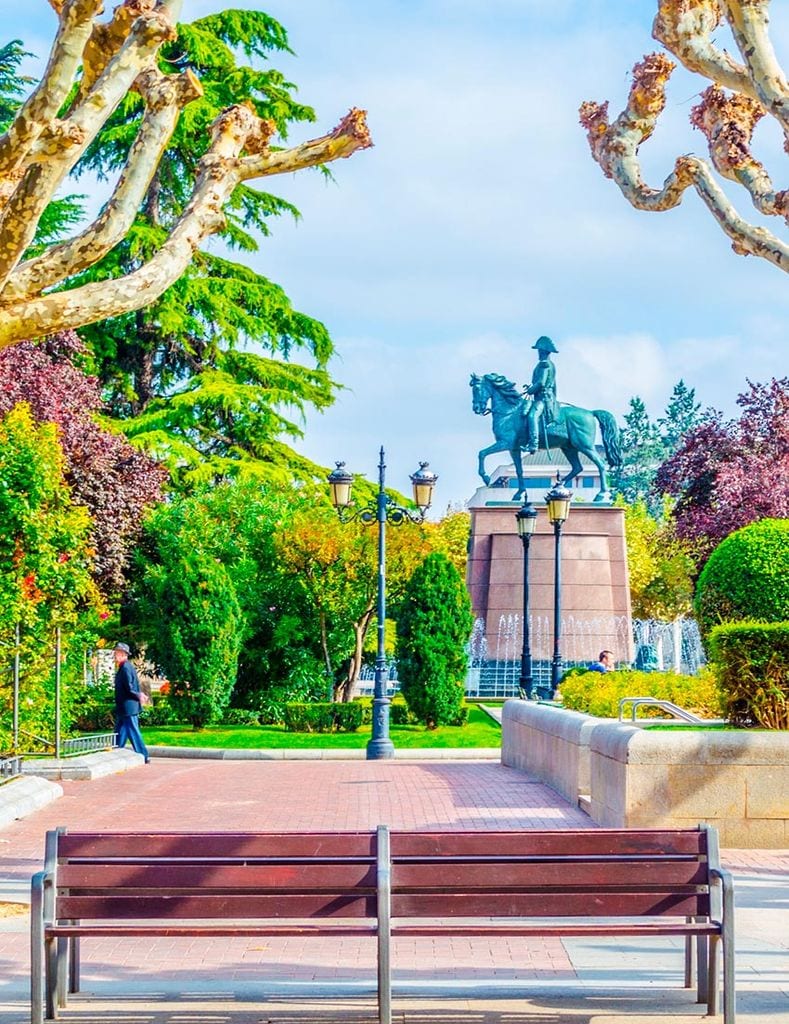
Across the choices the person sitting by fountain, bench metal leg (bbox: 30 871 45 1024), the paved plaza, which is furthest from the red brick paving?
the person sitting by fountain

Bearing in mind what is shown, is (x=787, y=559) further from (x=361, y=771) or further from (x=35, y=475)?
(x=35, y=475)

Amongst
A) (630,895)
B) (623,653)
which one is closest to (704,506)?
(623,653)

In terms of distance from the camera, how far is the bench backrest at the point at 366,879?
5988 mm

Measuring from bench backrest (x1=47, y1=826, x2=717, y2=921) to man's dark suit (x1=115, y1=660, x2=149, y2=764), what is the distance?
623 inches

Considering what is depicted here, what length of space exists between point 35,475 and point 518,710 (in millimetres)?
7222

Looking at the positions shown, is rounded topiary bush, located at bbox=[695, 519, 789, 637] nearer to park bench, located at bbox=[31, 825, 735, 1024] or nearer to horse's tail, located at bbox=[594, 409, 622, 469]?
park bench, located at bbox=[31, 825, 735, 1024]

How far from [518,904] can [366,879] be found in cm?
64

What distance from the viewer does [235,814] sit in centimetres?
1470

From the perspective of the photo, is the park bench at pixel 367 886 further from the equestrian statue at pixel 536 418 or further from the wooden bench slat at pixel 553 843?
the equestrian statue at pixel 536 418

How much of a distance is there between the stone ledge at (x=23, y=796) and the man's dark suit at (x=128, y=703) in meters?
4.91

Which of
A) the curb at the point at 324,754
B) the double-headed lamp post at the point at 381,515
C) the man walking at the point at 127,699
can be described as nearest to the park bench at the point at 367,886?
the man walking at the point at 127,699

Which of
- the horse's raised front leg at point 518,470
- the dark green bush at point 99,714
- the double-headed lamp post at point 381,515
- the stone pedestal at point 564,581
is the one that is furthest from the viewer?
the horse's raised front leg at point 518,470

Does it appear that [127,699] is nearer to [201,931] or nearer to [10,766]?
[10,766]

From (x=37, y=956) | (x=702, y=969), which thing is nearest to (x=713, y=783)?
(x=702, y=969)
